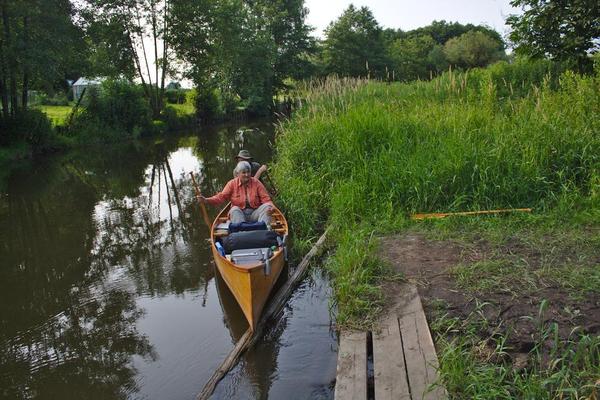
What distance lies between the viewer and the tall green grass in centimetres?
649

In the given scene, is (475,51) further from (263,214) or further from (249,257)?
(249,257)

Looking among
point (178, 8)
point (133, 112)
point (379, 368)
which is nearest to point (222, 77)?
point (178, 8)

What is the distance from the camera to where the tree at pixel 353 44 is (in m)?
46.8

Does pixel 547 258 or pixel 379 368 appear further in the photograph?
pixel 547 258

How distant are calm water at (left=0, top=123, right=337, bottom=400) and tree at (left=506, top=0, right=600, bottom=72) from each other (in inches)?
377

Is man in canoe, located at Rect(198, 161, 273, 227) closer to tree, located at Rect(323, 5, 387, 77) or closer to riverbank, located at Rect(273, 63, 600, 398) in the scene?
riverbank, located at Rect(273, 63, 600, 398)

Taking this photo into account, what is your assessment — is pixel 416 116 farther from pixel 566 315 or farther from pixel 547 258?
pixel 566 315

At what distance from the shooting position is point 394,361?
364cm

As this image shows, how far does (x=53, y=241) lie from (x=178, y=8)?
27326mm

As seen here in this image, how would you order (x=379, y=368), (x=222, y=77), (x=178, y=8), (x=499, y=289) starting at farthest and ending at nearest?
1. (x=222, y=77)
2. (x=178, y=8)
3. (x=499, y=289)
4. (x=379, y=368)

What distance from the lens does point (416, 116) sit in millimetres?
8961

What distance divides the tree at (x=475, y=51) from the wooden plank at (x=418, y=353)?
46417 mm

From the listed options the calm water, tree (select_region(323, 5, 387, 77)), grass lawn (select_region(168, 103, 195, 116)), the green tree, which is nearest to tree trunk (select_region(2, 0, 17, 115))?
the calm water

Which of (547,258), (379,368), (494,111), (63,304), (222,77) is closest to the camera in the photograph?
(379,368)
